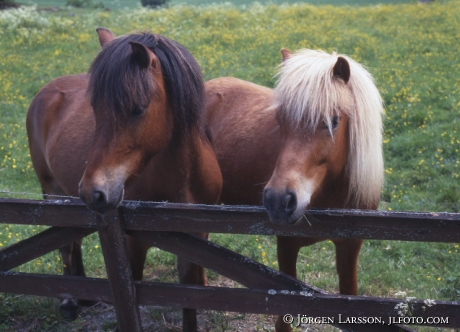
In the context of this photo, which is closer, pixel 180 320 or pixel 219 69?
pixel 180 320

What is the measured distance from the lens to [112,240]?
126 inches

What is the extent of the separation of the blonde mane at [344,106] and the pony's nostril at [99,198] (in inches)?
45.9

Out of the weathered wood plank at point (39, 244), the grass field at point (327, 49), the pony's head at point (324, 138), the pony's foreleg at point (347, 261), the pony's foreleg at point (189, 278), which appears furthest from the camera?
the grass field at point (327, 49)

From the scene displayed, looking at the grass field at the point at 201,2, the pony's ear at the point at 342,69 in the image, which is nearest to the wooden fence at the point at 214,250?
the pony's ear at the point at 342,69

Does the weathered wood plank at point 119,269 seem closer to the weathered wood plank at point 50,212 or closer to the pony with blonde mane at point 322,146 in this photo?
the weathered wood plank at point 50,212

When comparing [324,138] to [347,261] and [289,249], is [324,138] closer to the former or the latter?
[289,249]

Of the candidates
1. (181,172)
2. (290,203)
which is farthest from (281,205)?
(181,172)

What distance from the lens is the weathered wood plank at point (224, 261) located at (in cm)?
312

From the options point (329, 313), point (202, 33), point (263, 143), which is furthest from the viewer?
point (202, 33)

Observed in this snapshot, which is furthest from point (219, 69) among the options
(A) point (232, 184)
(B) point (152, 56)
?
(B) point (152, 56)

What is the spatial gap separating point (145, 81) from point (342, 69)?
→ 1213mm

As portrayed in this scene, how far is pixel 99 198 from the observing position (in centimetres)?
288

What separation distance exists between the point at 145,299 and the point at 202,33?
13949 mm

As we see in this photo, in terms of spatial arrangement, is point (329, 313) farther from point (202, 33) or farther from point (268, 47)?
point (202, 33)
